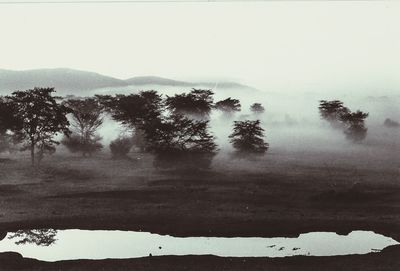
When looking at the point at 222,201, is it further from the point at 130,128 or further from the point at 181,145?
the point at 130,128

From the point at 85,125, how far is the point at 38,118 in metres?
1.20

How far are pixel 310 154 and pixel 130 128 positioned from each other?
4315mm

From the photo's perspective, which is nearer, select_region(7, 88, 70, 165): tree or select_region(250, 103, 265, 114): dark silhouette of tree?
select_region(250, 103, 265, 114): dark silhouette of tree

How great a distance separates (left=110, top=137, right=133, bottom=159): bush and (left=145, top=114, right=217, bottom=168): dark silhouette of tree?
484 millimetres

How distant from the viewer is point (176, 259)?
→ 8922mm

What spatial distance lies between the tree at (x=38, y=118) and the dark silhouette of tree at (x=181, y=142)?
2.14 m

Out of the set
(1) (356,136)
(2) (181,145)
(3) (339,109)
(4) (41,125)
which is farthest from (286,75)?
(4) (41,125)

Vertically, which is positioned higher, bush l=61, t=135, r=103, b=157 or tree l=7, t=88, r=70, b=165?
tree l=7, t=88, r=70, b=165

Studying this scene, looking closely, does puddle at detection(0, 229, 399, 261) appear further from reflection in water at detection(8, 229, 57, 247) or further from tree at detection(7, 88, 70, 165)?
tree at detection(7, 88, 70, 165)

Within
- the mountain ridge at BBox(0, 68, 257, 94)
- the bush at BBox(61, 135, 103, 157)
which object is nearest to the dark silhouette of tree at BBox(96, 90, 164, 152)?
the mountain ridge at BBox(0, 68, 257, 94)

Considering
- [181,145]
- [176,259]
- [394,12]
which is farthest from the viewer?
[181,145]

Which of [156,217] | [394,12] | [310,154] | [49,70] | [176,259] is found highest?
[394,12]

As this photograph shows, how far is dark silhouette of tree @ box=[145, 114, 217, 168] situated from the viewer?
991 cm

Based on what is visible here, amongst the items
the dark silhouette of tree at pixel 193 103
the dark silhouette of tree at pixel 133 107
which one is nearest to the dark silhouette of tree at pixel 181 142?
the dark silhouette of tree at pixel 193 103
